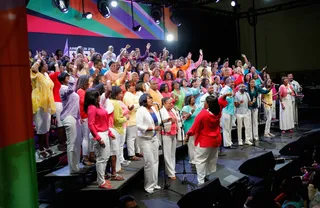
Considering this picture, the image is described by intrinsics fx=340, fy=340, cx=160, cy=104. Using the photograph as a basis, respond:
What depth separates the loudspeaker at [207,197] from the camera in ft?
13.3

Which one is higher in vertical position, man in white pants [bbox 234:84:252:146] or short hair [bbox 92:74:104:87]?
short hair [bbox 92:74:104:87]

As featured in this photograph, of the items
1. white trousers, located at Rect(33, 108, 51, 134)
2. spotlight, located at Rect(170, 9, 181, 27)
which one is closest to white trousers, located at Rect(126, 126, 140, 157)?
white trousers, located at Rect(33, 108, 51, 134)

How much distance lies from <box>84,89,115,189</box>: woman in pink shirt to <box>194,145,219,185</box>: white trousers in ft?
5.61

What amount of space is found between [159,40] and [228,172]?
1072 centimetres

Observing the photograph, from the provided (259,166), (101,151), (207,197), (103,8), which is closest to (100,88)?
(101,151)

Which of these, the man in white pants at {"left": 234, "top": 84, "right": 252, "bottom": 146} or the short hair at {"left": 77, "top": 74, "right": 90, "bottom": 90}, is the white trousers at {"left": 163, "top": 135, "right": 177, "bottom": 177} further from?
the man in white pants at {"left": 234, "top": 84, "right": 252, "bottom": 146}

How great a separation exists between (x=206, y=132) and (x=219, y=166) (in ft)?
6.57

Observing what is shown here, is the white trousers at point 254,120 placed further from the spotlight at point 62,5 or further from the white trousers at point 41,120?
the spotlight at point 62,5

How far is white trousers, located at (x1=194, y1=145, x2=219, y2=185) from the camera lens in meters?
6.09

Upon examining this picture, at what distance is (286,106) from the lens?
11242 mm

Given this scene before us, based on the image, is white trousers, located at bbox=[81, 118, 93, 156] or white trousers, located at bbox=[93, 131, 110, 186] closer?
white trousers, located at bbox=[93, 131, 110, 186]

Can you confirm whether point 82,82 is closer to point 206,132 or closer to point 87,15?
point 206,132

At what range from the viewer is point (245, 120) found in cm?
956

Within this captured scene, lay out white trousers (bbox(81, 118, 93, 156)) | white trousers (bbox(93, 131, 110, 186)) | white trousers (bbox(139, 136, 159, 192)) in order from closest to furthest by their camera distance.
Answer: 1. white trousers (bbox(93, 131, 110, 186))
2. white trousers (bbox(81, 118, 93, 156))
3. white trousers (bbox(139, 136, 159, 192))
